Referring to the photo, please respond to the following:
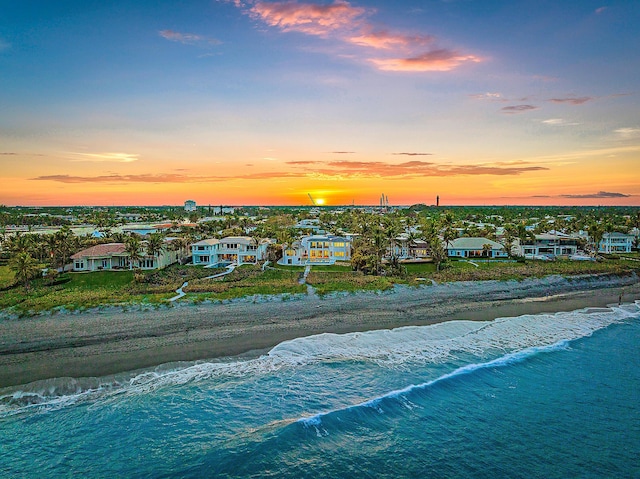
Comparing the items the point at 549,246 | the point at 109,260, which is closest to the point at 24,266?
the point at 109,260

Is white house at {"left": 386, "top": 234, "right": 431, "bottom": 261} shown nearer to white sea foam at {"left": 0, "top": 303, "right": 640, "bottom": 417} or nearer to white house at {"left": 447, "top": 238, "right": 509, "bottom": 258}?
white house at {"left": 447, "top": 238, "right": 509, "bottom": 258}

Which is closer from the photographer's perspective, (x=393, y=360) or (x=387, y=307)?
(x=393, y=360)

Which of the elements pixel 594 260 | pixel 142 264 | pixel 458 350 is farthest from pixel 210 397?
pixel 594 260

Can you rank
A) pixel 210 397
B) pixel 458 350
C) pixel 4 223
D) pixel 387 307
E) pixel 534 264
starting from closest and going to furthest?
pixel 210 397, pixel 458 350, pixel 387 307, pixel 534 264, pixel 4 223

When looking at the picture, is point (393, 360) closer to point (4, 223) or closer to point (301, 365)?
point (301, 365)

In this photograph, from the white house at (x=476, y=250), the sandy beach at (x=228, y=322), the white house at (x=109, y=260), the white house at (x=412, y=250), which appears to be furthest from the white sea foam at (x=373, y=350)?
the white house at (x=109, y=260)

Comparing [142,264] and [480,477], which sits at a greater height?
[142,264]

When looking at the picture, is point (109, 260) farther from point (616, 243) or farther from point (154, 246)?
point (616, 243)

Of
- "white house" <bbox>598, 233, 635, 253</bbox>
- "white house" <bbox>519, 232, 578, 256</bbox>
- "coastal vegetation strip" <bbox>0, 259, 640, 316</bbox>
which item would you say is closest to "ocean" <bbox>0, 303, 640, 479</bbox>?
"coastal vegetation strip" <bbox>0, 259, 640, 316</bbox>
